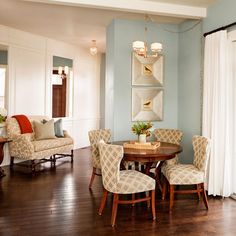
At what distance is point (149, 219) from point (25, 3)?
150 inches

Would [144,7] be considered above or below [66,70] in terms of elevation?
above

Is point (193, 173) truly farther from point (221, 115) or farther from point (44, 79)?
point (44, 79)

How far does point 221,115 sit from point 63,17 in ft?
11.1

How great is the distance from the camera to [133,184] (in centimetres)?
304

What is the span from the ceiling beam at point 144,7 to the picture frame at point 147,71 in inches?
38.7

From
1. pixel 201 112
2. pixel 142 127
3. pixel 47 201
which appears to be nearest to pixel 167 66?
pixel 201 112

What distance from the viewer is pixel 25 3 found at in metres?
4.31

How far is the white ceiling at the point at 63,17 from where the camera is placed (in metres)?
4.36

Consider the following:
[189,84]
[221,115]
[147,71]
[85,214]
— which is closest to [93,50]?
[147,71]

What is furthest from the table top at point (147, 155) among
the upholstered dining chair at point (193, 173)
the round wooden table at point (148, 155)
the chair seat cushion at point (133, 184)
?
the upholstered dining chair at point (193, 173)

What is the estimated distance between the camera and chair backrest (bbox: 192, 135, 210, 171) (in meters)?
3.47

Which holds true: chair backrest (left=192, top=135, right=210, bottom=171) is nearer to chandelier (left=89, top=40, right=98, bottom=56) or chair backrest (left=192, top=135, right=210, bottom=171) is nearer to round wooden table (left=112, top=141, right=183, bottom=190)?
round wooden table (left=112, top=141, right=183, bottom=190)

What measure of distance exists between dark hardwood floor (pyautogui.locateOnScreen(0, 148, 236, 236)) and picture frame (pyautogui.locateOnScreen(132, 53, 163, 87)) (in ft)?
6.82

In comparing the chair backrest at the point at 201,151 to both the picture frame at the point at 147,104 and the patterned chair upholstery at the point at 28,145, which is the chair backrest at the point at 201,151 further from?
the patterned chair upholstery at the point at 28,145
